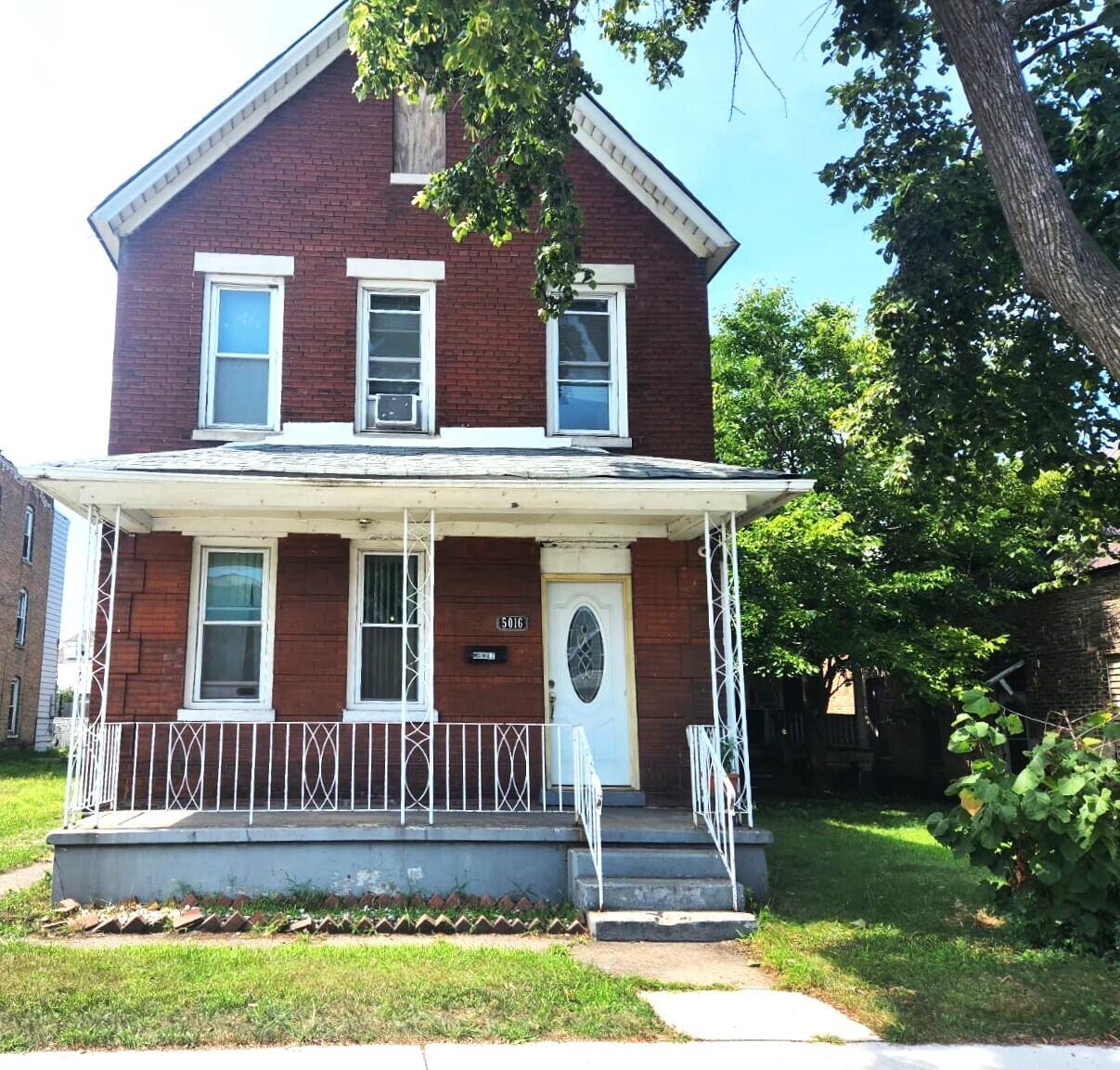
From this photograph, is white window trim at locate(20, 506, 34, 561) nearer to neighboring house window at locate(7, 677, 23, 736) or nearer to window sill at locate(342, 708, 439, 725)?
neighboring house window at locate(7, 677, 23, 736)

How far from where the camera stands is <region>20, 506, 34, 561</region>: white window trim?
28.8 m

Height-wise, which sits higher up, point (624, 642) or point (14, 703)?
point (624, 642)

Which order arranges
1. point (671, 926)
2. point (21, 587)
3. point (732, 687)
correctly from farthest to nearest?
1. point (21, 587)
2. point (732, 687)
3. point (671, 926)

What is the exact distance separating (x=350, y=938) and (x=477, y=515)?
4.14 metres

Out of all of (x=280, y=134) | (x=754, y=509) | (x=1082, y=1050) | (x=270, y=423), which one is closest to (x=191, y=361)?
(x=270, y=423)

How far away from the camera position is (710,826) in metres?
7.91

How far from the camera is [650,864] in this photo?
7.69 metres

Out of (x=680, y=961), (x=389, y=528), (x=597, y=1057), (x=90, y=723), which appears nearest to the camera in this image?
(x=597, y=1057)

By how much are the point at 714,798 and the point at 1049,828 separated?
2.56m

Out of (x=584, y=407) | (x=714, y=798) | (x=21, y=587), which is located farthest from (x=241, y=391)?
(x=21, y=587)

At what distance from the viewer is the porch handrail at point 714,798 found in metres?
7.55

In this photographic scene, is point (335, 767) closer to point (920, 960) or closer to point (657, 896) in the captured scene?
point (657, 896)

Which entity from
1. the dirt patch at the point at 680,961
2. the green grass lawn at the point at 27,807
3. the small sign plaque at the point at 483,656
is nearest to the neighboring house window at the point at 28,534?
the green grass lawn at the point at 27,807

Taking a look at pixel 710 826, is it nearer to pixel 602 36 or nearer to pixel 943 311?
pixel 943 311
